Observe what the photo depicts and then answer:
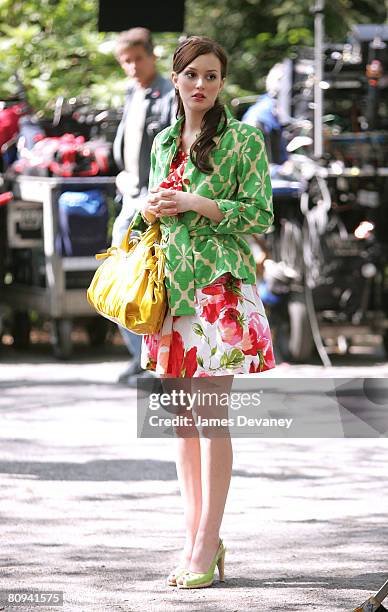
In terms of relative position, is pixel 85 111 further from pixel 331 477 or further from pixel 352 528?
pixel 352 528

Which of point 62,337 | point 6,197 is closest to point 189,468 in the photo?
point 62,337

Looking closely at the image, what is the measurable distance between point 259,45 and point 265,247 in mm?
6923

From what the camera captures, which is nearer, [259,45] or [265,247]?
[265,247]

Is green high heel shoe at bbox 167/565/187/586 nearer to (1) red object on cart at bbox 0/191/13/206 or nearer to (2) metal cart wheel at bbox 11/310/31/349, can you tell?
(1) red object on cart at bbox 0/191/13/206

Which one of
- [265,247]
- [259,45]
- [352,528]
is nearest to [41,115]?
[265,247]

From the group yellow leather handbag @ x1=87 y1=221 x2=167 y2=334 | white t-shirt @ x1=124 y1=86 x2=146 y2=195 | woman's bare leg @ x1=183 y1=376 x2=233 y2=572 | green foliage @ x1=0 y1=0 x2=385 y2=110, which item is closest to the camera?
yellow leather handbag @ x1=87 y1=221 x2=167 y2=334

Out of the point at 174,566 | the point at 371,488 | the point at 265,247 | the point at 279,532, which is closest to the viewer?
the point at 174,566

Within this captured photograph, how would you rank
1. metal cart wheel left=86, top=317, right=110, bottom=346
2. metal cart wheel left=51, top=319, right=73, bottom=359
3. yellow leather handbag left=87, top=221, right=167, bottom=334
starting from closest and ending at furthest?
1. yellow leather handbag left=87, top=221, right=167, bottom=334
2. metal cart wheel left=51, top=319, right=73, bottom=359
3. metal cart wheel left=86, top=317, right=110, bottom=346

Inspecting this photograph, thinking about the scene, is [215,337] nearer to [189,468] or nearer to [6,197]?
[189,468]

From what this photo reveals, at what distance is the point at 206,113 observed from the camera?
5.24m

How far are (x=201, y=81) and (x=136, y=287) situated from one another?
0.72 m

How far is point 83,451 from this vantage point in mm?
8086

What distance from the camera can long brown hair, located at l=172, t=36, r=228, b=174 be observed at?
516 centimetres

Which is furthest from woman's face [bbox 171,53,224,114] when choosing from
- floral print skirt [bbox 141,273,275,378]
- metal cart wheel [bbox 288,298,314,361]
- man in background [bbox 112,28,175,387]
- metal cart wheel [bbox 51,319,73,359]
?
metal cart wheel [bbox 51,319,73,359]
